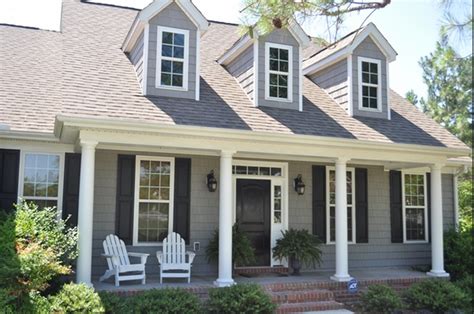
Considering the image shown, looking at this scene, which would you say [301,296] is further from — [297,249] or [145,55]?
[145,55]

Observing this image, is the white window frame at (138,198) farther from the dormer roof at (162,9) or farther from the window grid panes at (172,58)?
the dormer roof at (162,9)

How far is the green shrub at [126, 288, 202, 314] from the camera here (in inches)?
276

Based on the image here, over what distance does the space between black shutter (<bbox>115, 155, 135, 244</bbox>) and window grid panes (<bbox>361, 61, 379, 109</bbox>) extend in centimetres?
540

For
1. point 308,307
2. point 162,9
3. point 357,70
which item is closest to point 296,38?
point 357,70

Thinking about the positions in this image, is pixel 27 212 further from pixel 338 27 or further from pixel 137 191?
pixel 338 27

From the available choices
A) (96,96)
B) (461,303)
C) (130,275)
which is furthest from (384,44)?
(130,275)

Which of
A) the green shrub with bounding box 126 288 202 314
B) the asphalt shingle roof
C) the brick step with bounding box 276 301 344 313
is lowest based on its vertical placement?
the brick step with bounding box 276 301 344 313

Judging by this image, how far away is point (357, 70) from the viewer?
439 inches

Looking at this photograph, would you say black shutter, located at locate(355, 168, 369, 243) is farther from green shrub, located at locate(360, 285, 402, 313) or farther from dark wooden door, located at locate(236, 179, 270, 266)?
green shrub, located at locate(360, 285, 402, 313)

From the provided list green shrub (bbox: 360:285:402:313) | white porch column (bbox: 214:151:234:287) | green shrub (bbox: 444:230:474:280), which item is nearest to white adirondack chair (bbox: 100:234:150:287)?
white porch column (bbox: 214:151:234:287)

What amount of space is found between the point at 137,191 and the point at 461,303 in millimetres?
6429

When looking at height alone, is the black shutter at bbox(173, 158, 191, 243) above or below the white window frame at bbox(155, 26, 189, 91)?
below

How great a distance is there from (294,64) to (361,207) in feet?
12.4

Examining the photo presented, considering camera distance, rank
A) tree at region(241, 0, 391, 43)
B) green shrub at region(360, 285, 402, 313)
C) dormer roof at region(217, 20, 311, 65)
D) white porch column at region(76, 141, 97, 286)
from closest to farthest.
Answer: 1. tree at region(241, 0, 391, 43)
2. white porch column at region(76, 141, 97, 286)
3. green shrub at region(360, 285, 402, 313)
4. dormer roof at region(217, 20, 311, 65)
